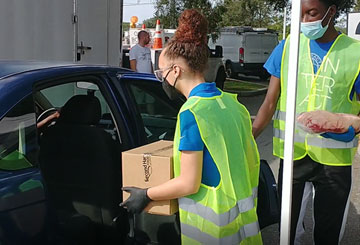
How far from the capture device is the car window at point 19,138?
222cm

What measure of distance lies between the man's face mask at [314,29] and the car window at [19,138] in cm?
144

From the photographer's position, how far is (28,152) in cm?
232

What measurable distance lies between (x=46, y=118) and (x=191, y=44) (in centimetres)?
153

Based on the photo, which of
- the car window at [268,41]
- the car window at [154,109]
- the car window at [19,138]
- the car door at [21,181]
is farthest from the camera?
the car window at [268,41]

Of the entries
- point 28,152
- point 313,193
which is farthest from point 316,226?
point 28,152

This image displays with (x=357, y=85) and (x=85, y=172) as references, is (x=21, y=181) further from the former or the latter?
(x=357, y=85)

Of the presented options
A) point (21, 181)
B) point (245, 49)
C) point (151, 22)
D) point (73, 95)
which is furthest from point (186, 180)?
point (151, 22)

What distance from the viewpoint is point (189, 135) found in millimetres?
2012

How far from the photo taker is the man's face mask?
2.56 m

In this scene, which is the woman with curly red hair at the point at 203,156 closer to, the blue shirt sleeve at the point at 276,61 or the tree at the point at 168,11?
the blue shirt sleeve at the point at 276,61

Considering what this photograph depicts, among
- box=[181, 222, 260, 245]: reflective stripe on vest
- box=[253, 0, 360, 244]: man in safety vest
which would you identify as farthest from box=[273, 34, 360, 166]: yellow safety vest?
box=[181, 222, 260, 245]: reflective stripe on vest

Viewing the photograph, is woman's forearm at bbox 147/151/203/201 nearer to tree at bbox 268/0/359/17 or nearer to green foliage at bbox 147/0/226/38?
tree at bbox 268/0/359/17

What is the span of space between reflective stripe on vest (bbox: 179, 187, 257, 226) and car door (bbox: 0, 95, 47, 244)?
0.68m

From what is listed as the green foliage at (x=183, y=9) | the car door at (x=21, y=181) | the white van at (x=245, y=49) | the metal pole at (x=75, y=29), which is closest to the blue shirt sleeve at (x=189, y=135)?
the car door at (x=21, y=181)
